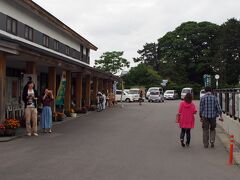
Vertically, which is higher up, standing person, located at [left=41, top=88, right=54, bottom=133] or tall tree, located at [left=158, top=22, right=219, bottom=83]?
tall tree, located at [left=158, top=22, right=219, bottom=83]

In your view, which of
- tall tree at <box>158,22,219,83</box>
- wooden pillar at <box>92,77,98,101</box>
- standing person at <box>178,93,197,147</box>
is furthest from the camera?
tall tree at <box>158,22,219,83</box>

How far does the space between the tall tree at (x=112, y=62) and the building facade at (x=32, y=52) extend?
48.4 metres

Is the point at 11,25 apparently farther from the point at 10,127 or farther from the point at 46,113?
the point at 10,127

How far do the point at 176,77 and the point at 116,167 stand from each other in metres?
74.8

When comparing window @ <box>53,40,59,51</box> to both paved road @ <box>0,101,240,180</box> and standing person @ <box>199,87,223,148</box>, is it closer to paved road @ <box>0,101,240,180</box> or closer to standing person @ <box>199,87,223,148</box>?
paved road @ <box>0,101,240,180</box>

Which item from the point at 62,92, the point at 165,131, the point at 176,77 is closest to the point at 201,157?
the point at 165,131

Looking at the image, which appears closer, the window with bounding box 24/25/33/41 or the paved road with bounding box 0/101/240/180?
the paved road with bounding box 0/101/240/180

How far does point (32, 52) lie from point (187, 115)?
6.63 metres

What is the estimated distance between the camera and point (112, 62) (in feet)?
287

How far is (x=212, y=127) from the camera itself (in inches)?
549

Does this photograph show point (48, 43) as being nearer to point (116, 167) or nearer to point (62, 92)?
point (62, 92)

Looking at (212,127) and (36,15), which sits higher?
(36,15)

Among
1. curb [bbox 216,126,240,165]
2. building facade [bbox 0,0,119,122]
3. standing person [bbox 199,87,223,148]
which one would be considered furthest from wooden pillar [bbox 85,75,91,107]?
standing person [bbox 199,87,223,148]

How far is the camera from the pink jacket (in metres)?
14.1
